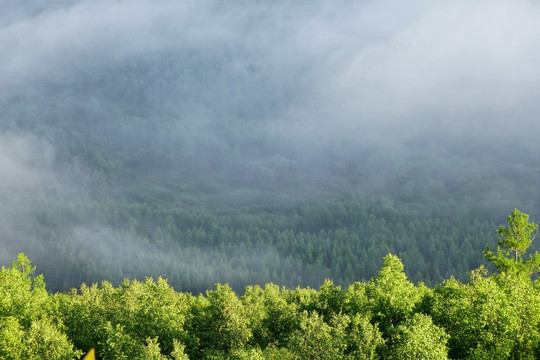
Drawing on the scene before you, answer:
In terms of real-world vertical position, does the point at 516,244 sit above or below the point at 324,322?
above

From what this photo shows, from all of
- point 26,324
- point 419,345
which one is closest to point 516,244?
point 419,345

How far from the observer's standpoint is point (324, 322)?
77.0 meters

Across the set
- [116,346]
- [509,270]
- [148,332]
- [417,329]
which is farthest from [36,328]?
[509,270]

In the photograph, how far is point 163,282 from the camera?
9706 centimetres

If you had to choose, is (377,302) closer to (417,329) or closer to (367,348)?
(367,348)

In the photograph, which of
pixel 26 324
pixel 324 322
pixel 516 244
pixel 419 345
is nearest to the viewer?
pixel 419 345

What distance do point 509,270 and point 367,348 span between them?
33.8m

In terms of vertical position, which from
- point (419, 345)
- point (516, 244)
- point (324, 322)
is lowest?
point (419, 345)

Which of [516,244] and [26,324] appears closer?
[516,244]

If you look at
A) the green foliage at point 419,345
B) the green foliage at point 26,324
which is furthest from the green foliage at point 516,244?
the green foliage at point 26,324

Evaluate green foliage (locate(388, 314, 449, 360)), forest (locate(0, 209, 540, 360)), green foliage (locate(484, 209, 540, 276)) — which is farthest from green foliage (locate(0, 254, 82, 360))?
green foliage (locate(484, 209, 540, 276))

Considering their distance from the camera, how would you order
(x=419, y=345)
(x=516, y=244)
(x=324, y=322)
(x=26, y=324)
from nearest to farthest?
(x=419, y=345) < (x=324, y=322) < (x=516, y=244) < (x=26, y=324)

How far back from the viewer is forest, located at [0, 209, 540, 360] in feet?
238

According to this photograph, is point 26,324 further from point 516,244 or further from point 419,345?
point 516,244
